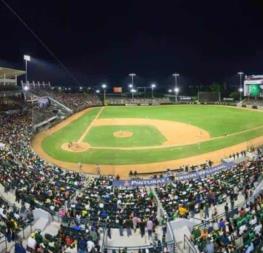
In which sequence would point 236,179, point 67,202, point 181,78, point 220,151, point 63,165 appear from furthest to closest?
1. point 181,78
2. point 220,151
3. point 63,165
4. point 236,179
5. point 67,202

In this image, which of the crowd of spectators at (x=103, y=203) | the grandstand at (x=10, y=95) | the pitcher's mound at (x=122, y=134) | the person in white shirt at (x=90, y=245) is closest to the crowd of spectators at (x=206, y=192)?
the crowd of spectators at (x=103, y=203)

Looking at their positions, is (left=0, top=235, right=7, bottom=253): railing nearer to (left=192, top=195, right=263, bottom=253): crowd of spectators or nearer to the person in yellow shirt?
(left=192, top=195, right=263, bottom=253): crowd of spectators

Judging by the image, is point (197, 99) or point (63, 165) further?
point (197, 99)

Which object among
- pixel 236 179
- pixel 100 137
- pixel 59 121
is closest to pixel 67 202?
pixel 236 179

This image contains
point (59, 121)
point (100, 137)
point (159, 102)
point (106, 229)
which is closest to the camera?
point (106, 229)

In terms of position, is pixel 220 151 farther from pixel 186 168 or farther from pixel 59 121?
pixel 59 121

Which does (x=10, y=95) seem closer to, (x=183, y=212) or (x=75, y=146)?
(x=75, y=146)

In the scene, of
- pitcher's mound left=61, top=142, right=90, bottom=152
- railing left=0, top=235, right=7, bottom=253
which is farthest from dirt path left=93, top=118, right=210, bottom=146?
railing left=0, top=235, right=7, bottom=253
